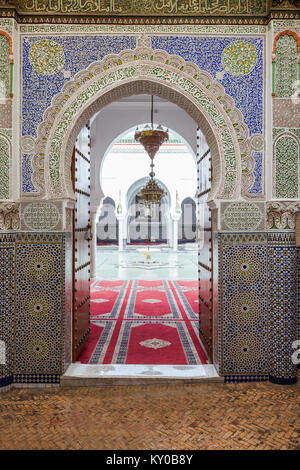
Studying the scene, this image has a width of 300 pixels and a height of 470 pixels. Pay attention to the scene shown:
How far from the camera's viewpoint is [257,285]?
7.75 ft

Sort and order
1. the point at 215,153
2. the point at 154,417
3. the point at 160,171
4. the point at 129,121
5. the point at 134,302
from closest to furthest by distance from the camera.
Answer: the point at 154,417, the point at 215,153, the point at 134,302, the point at 129,121, the point at 160,171

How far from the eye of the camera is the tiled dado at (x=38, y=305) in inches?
92.4

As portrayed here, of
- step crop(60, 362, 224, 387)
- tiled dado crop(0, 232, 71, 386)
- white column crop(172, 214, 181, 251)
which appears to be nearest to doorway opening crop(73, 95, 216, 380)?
step crop(60, 362, 224, 387)

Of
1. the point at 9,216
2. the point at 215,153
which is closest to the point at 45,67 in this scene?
the point at 9,216

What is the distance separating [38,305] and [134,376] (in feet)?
2.77

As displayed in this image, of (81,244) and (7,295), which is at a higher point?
(81,244)

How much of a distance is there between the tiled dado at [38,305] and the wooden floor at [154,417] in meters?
0.19

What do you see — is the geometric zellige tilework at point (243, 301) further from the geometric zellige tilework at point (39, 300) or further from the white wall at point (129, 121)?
the white wall at point (129, 121)

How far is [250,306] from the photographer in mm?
2359

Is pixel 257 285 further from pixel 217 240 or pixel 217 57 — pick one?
pixel 217 57

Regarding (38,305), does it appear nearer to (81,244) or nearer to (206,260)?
(81,244)

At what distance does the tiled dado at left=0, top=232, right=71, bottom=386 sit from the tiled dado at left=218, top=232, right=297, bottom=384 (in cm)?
114

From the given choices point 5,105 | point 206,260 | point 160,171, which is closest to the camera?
point 5,105

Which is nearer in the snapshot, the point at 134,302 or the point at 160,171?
the point at 134,302
